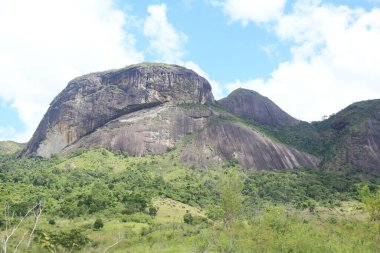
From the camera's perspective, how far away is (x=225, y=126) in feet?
420

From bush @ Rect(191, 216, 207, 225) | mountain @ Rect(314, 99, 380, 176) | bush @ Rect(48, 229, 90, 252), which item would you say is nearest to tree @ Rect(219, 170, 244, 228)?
bush @ Rect(191, 216, 207, 225)

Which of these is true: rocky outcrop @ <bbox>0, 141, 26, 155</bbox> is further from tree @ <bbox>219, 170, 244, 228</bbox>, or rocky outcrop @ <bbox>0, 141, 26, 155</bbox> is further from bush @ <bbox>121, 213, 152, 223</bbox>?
tree @ <bbox>219, 170, 244, 228</bbox>

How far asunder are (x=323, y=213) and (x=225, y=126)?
183ft

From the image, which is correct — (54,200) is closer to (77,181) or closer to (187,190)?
(77,181)

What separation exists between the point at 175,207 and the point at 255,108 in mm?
99379

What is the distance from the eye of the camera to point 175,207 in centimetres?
7662

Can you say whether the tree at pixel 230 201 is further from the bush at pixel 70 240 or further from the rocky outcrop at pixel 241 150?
the rocky outcrop at pixel 241 150

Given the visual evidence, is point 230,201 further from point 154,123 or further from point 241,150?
point 154,123

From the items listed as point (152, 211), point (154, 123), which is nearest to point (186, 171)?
point (154, 123)

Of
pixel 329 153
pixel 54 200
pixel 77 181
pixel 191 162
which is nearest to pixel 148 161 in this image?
pixel 191 162

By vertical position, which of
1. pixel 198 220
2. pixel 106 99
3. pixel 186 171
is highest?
pixel 106 99

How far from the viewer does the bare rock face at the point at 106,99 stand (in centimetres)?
13450

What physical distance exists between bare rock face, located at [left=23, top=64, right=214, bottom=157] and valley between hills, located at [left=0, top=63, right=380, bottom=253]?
0.37 metres

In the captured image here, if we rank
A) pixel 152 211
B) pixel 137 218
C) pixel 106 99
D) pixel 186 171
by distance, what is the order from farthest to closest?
pixel 106 99, pixel 186 171, pixel 152 211, pixel 137 218
